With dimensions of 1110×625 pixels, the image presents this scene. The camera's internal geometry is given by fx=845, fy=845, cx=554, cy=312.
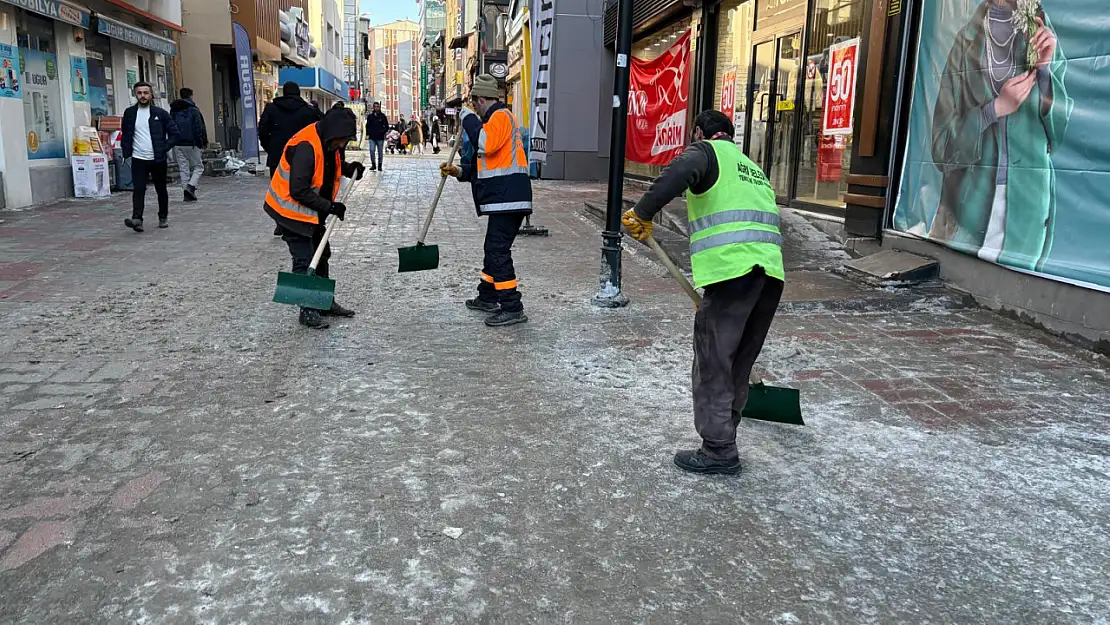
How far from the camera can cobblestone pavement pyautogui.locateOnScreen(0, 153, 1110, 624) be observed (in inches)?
104

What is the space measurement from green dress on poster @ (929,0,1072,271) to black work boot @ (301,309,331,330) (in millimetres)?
4825

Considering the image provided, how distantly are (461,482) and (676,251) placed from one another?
5694mm

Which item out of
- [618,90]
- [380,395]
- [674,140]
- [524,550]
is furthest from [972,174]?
[674,140]

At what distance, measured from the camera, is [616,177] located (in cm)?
657

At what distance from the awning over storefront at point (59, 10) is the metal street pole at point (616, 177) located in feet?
28.0

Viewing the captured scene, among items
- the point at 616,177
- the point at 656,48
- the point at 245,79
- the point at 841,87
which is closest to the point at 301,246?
the point at 616,177

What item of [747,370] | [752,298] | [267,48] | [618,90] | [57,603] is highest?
[267,48]

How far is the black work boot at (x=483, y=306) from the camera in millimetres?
6320

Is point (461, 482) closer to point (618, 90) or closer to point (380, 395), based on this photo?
point (380, 395)

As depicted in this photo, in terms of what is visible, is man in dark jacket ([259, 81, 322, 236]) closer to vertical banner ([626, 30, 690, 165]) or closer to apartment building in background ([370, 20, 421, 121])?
vertical banner ([626, 30, 690, 165])

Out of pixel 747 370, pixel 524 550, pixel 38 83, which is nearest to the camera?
A: pixel 524 550

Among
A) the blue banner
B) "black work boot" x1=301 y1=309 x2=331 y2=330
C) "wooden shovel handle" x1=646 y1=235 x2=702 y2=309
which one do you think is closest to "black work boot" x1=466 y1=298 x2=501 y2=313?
"black work boot" x1=301 y1=309 x2=331 y2=330

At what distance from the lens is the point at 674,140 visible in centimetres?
1470

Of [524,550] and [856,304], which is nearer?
[524,550]
